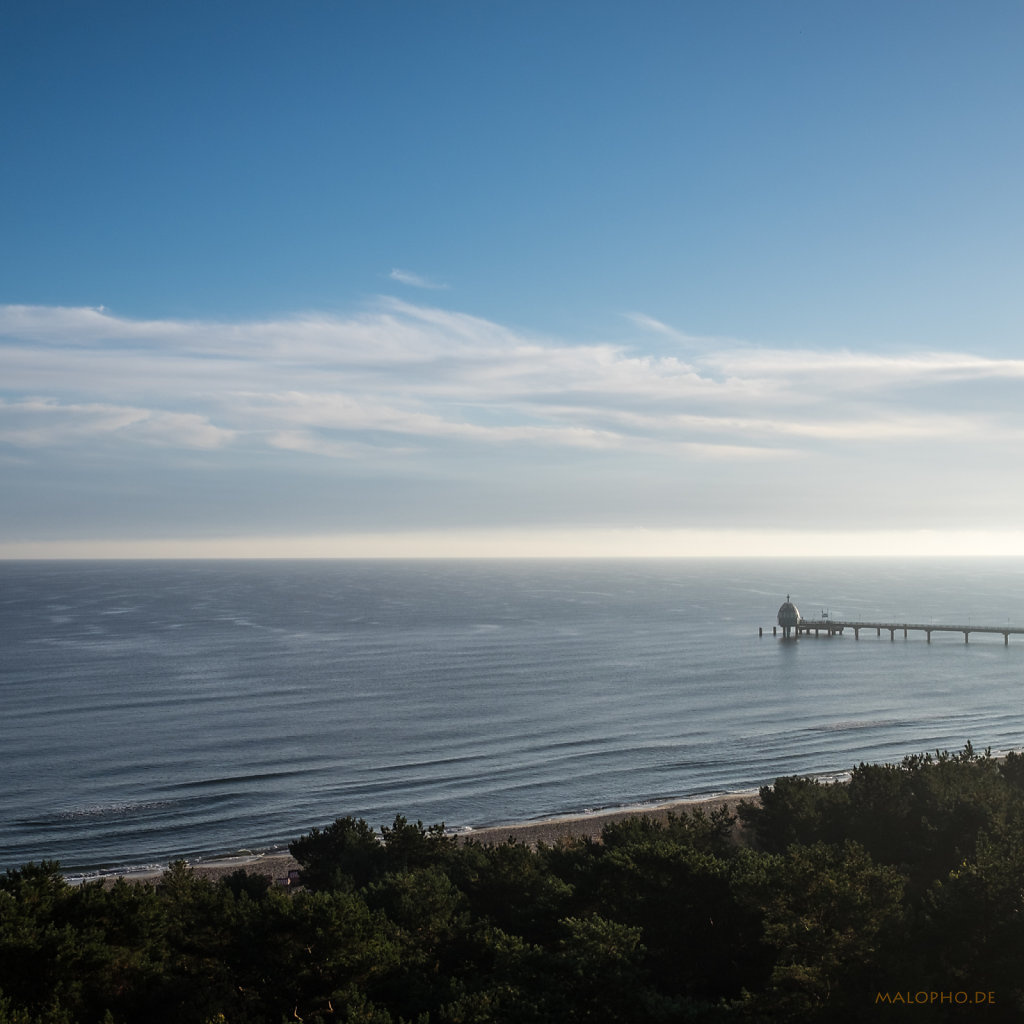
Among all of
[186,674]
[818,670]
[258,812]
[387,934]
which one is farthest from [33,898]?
[818,670]

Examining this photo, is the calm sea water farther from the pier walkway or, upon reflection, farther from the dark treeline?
the dark treeline

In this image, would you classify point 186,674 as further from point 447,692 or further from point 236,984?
point 236,984

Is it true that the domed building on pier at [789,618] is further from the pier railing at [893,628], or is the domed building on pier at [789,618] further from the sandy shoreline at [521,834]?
the sandy shoreline at [521,834]

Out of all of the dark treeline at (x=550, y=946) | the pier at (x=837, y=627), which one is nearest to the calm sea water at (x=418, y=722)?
the pier at (x=837, y=627)

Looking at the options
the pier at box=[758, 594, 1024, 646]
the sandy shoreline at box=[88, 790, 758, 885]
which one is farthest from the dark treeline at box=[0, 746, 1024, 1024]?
the pier at box=[758, 594, 1024, 646]

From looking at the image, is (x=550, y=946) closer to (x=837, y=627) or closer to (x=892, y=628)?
(x=892, y=628)

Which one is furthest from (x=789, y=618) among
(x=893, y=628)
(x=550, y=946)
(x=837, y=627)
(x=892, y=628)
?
(x=550, y=946)
